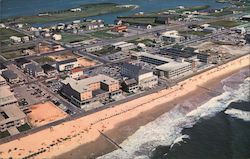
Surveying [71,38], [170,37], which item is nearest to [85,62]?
[71,38]

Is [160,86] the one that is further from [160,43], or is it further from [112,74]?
[160,43]

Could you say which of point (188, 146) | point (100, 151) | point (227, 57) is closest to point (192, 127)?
point (188, 146)

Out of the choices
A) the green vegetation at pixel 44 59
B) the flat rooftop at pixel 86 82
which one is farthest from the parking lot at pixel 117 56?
the flat rooftop at pixel 86 82

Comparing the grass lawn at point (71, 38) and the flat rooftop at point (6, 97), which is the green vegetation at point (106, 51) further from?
the flat rooftop at point (6, 97)

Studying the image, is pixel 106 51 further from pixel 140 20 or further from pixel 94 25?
pixel 140 20

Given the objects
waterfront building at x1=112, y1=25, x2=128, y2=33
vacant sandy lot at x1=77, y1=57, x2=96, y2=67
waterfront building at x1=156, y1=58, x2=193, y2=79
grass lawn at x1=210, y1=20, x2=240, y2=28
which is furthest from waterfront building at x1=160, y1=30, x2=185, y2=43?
vacant sandy lot at x1=77, y1=57, x2=96, y2=67

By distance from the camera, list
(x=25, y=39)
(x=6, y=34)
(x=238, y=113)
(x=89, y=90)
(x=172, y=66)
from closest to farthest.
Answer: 1. (x=238, y=113)
2. (x=89, y=90)
3. (x=172, y=66)
4. (x=25, y=39)
5. (x=6, y=34)

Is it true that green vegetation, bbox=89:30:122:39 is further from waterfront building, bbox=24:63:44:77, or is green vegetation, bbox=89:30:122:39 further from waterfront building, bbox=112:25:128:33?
waterfront building, bbox=24:63:44:77
